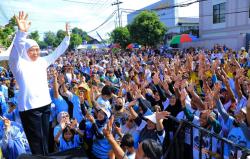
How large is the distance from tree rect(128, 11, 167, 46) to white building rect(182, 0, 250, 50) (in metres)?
4.44

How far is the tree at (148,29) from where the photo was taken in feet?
123

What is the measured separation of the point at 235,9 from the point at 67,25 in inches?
1165

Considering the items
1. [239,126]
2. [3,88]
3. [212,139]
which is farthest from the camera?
[3,88]

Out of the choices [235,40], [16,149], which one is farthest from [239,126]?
[235,40]

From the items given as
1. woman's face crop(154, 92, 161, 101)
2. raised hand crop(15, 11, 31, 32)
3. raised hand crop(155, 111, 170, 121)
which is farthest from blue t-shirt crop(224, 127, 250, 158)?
Answer: raised hand crop(15, 11, 31, 32)

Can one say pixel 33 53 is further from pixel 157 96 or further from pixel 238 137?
pixel 157 96

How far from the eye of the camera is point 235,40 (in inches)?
1166

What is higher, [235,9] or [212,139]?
[235,9]

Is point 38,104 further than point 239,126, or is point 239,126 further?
point 239,126

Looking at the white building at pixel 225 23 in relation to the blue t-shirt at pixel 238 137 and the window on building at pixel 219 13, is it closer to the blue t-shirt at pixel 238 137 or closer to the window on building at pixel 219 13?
the window on building at pixel 219 13

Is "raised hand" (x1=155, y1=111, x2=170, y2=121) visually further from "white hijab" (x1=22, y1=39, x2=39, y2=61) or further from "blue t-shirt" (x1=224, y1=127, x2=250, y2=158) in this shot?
"white hijab" (x1=22, y1=39, x2=39, y2=61)

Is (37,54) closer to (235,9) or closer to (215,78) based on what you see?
(215,78)

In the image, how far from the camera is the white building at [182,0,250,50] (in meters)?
28.8

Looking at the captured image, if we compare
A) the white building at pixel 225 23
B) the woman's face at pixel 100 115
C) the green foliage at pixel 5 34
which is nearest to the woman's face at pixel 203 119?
the woman's face at pixel 100 115
